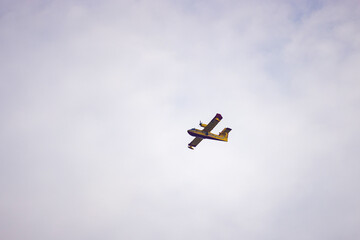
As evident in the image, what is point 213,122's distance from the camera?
45.4 meters

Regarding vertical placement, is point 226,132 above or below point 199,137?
above

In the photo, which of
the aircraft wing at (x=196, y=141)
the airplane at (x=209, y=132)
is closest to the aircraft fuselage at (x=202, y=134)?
the airplane at (x=209, y=132)

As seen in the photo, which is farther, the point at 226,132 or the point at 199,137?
the point at 226,132

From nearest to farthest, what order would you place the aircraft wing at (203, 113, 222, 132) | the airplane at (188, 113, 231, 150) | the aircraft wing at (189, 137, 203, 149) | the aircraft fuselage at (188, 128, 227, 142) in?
the aircraft wing at (203, 113, 222, 132) → the airplane at (188, 113, 231, 150) → the aircraft fuselage at (188, 128, 227, 142) → the aircraft wing at (189, 137, 203, 149)

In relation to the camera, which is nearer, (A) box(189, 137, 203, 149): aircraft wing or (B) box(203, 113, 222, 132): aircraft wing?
(B) box(203, 113, 222, 132): aircraft wing

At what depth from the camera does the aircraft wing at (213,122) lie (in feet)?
147

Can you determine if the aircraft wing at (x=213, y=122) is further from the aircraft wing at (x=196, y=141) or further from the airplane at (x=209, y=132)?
the aircraft wing at (x=196, y=141)

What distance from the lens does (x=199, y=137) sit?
163ft

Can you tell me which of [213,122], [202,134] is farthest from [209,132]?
[213,122]

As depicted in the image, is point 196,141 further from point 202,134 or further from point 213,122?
point 213,122

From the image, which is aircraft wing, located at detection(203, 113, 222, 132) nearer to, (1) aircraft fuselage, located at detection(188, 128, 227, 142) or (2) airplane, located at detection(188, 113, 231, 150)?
(2) airplane, located at detection(188, 113, 231, 150)

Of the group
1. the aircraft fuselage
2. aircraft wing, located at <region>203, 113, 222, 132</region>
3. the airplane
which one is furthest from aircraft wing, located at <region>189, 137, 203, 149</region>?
aircraft wing, located at <region>203, 113, 222, 132</region>

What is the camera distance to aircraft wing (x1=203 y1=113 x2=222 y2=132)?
4474 cm

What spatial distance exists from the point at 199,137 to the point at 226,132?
747 cm
